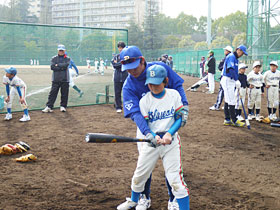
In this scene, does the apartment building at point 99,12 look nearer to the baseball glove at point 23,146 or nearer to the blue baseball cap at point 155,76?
the baseball glove at point 23,146

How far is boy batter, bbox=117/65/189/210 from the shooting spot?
3133mm

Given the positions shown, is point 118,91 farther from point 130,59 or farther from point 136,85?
point 130,59

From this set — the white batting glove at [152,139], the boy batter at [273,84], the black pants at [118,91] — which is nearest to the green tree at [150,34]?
the black pants at [118,91]

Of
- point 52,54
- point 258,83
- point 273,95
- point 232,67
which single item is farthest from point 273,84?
point 52,54

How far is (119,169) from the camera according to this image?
5.11 m

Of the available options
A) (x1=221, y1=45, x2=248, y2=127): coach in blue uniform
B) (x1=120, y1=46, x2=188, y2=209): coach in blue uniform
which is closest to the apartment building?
(x1=221, y1=45, x2=248, y2=127): coach in blue uniform

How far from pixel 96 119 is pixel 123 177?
15.6 feet

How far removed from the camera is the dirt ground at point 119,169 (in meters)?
3.93

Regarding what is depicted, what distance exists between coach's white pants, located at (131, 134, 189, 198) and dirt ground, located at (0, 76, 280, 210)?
0.64 meters

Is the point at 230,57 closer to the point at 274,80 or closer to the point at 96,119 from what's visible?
the point at 274,80

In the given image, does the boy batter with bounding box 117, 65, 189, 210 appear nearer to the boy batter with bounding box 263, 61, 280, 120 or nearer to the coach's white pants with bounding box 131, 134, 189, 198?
the coach's white pants with bounding box 131, 134, 189, 198

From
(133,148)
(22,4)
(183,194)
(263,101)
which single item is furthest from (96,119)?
(22,4)

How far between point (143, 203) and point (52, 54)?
8.77 metres

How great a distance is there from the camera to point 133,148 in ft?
20.9
